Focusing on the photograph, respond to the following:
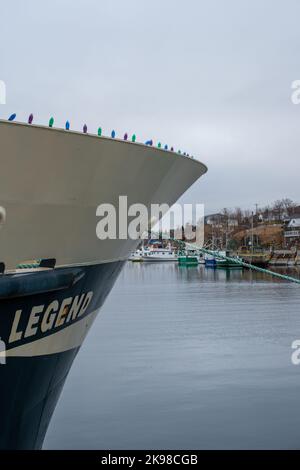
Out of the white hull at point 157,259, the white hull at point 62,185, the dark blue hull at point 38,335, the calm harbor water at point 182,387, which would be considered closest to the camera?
the white hull at point 62,185

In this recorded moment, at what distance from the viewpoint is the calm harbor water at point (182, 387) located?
9078 millimetres

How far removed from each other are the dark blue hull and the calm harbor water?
3.52 m

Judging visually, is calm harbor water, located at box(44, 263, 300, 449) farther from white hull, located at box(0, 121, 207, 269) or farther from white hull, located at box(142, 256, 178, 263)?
white hull, located at box(142, 256, 178, 263)

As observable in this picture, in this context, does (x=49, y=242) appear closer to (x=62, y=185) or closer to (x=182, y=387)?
(x=62, y=185)

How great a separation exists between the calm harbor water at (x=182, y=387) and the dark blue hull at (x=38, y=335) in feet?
11.6

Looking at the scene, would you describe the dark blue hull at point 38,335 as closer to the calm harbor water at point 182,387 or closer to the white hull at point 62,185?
the white hull at point 62,185

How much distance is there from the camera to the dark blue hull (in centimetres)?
432

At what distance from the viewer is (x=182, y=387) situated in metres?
12.0

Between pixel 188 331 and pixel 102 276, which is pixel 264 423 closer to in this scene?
pixel 102 276

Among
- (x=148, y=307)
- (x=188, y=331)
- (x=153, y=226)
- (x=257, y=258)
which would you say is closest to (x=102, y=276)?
(x=153, y=226)

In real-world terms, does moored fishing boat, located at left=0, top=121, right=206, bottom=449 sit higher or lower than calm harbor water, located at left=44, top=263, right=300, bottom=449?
higher

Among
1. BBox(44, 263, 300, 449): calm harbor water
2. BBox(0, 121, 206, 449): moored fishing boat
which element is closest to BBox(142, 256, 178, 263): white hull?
BBox(44, 263, 300, 449): calm harbor water

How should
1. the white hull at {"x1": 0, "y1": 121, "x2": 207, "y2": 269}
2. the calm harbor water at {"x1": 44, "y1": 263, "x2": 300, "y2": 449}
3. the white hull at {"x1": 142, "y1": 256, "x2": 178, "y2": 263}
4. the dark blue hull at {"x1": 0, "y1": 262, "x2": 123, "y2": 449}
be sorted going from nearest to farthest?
the white hull at {"x1": 0, "y1": 121, "x2": 207, "y2": 269}, the dark blue hull at {"x1": 0, "y1": 262, "x2": 123, "y2": 449}, the calm harbor water at {"x1": 44, "y1": 263, "x2": 300, "y2": 449}, the white hull at {"x1": 142, "y1": 256, "x2": 178, "y2": 263}

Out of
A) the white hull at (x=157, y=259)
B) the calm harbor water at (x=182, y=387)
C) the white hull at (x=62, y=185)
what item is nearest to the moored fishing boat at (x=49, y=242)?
the white hull at (x=62, y=185)
